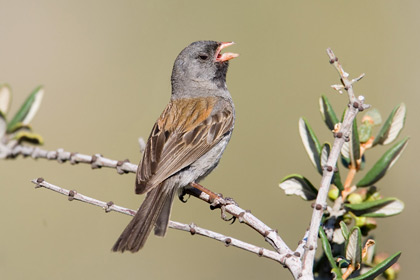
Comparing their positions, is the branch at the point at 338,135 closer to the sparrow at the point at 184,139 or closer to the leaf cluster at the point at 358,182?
the leaf cluster at the point at 358,182

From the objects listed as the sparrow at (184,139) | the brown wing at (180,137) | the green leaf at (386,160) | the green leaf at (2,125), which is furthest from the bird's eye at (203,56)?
the green leaf at (386,160)

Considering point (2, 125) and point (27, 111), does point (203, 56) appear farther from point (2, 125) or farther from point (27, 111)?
point (2, 125)

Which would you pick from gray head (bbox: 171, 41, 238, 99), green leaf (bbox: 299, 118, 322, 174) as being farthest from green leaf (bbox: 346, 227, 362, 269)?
gray head (bbox: 171, 41, 238, 99)

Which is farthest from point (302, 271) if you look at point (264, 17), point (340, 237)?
point (264, 17)

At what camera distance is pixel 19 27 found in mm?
8953

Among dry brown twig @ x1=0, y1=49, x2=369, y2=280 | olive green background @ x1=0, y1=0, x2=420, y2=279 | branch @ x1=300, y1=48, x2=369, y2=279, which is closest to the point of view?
dry brown twig @ x1=0, y1=49, x2=369, y2=280

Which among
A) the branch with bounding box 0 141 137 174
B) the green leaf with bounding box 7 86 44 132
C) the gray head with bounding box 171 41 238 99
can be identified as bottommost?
the branch with bounding box 0 141 137 174

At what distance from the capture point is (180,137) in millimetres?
4336

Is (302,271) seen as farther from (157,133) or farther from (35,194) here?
(35,194)

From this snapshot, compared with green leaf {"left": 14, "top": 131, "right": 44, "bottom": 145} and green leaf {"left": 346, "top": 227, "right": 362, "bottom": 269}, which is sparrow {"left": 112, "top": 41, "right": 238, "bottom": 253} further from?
green leaf {"left": 346, "top": 227, "right": 362, "bottom": 269}

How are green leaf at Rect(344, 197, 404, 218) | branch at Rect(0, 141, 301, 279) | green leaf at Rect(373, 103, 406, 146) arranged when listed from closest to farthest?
branch at Rect(0, 141, 301, 279) < green leaf at Rect(344, 197, 404, 218) < green leaf at Rect(373, 103, 406, 146)

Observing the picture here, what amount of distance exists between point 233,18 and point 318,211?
6.94 m

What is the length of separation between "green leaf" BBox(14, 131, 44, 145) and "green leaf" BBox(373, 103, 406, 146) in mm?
2128

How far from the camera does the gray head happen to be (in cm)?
503
